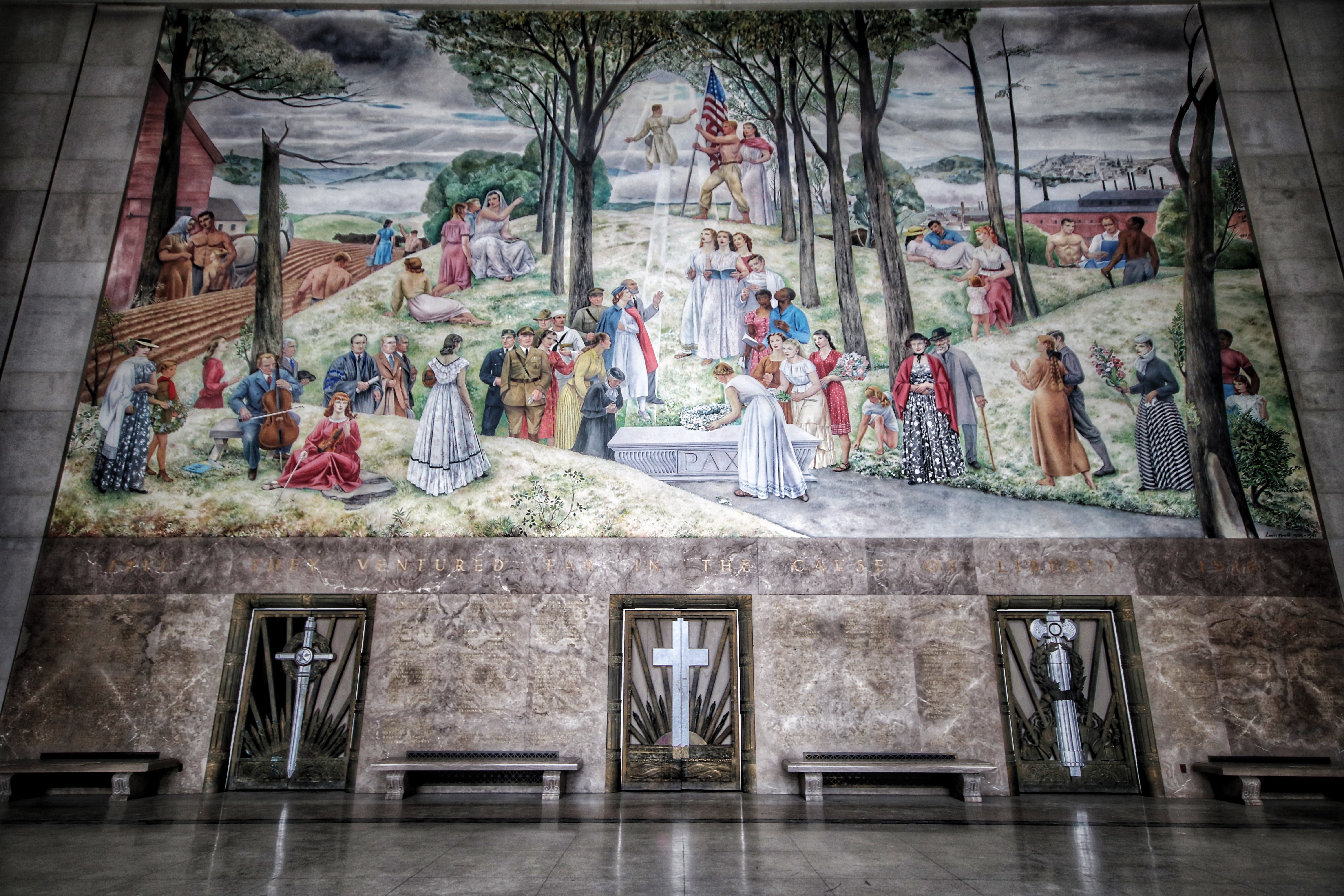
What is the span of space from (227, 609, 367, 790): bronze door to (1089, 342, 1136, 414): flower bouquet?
8.38 m

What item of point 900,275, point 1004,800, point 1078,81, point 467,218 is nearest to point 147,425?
point 467,218

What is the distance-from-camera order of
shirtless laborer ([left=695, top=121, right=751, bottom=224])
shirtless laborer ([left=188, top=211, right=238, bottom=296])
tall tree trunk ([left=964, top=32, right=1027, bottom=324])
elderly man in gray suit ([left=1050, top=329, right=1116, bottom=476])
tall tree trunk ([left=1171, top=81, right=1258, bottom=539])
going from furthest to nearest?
shirtless laborer ([left=695, top=121, right=751, bottom=224]) → tall tree trunk ([left=964, top=32, right=1027, bottom=324]) → shirtless laborer ([left=188, top=211, right=238, bottom=296]) → elderly man in gray suit ([left=1050, top=329, right=1116, bottom=476]) → tall tree trunk ([left=1171, top=81, right=1258, bottom=539])

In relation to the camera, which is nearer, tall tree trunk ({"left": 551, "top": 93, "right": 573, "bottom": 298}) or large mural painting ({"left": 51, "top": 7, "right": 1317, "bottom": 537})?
large mural painting ({"left": 51, "top": 7, "right": 1317, "bottom": 537})

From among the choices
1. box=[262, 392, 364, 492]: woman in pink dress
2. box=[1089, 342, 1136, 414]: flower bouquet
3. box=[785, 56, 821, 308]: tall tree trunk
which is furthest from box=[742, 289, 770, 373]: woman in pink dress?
box=[262, 392, 364, 492]: woman in pink dress

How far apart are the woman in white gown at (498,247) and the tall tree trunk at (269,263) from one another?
7.36 ft

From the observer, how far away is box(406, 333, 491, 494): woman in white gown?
979 centimetres

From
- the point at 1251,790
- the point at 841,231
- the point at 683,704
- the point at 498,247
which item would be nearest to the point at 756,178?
the point at 841,231

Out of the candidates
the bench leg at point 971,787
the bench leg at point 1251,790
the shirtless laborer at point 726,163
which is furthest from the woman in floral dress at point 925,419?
the bench leg at point 1251,790

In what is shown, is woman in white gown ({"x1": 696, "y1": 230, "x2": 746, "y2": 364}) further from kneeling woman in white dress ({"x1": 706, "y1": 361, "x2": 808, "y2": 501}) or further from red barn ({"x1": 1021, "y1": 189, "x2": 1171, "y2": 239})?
red barn ({"x1": 1021, "y1": 189, "x2": 1171, "y2": 239})

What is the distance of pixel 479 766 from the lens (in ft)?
27.6

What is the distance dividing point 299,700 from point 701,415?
16.7 ft

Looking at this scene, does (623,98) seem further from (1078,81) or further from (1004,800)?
(1004,800)

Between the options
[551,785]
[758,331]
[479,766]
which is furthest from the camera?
[758,331]

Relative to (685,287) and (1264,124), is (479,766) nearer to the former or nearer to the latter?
(685,287)
